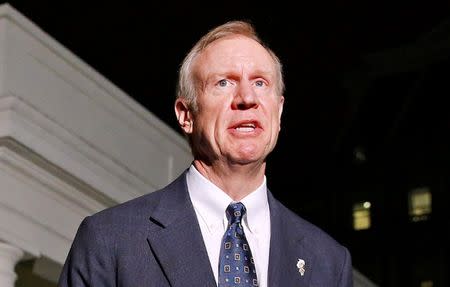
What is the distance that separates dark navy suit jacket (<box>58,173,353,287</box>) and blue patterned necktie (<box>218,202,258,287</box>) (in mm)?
36

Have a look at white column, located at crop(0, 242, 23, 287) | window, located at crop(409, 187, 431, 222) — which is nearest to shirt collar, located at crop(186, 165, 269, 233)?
white column, located at crop(0, 242, 23, 287)

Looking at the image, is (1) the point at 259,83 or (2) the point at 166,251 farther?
(1) the point at 259,83

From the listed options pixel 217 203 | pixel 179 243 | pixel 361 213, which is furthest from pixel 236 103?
pixel 361 213

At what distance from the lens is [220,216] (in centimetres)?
264

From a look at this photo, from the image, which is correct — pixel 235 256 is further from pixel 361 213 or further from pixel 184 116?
pixel 361 213

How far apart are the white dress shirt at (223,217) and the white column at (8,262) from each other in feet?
15.2

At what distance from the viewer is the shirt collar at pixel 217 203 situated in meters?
2.63

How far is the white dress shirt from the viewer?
→ 8.55 feet

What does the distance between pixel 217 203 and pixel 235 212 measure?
6 cm

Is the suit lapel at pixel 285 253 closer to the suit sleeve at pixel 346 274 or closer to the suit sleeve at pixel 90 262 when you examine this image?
the suit sleeve at pixel 346 274

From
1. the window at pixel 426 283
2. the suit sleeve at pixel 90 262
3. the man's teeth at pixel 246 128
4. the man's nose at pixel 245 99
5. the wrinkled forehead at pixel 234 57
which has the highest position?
the window at pixel 426 283

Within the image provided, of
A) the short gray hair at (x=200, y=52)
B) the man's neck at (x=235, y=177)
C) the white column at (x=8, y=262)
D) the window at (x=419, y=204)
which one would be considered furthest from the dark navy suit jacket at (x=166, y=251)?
the window at (x=419, y=204)

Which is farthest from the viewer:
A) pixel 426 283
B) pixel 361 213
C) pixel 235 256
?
pixel 361 213

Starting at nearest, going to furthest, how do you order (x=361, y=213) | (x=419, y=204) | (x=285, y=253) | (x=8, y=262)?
(x=285, y=253), (x=8, y=262), (x=419, y=204), (x=361, y=213)
